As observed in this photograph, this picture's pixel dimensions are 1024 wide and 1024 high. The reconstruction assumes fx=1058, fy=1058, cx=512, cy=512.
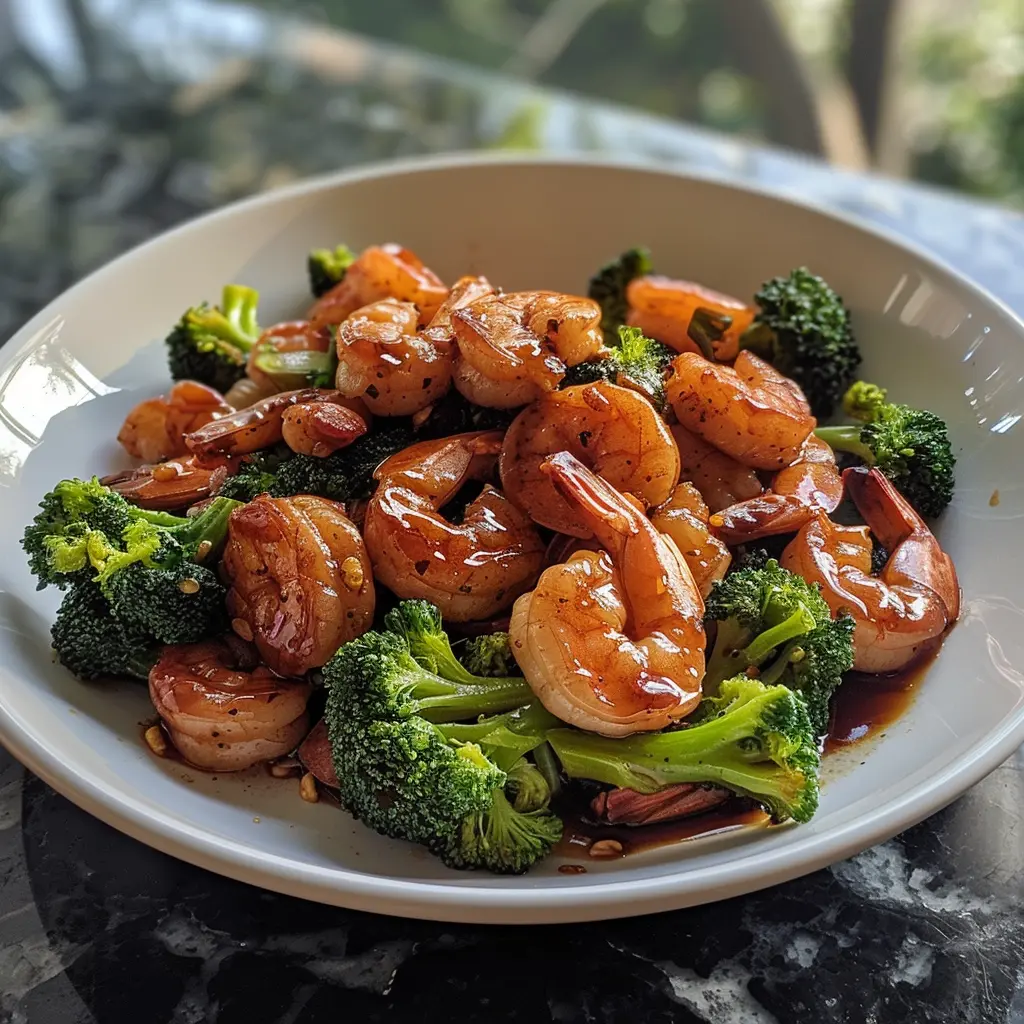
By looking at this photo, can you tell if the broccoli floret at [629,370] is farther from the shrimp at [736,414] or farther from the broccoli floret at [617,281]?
the broccoli floret at [617,281]

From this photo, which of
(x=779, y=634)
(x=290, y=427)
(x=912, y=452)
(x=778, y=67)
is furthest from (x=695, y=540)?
(x=778, y=67)

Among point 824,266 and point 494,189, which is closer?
point 824,266

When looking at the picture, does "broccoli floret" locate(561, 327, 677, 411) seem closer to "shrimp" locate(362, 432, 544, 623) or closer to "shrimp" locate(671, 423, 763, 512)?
"shrimp" locate(671, 423, 763, 512)

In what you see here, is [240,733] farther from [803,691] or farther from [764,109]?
[764,109]

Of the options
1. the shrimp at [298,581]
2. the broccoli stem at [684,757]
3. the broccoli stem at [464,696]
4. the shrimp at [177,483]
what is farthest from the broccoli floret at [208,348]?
the broccoli stem at [684,757]

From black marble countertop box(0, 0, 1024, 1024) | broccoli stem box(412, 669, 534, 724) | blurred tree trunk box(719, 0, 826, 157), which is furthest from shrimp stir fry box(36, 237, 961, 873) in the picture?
blurred tree trunk box(719, 0, 826, 157)

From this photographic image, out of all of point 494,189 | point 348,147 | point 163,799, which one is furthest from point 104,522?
point 348,147
